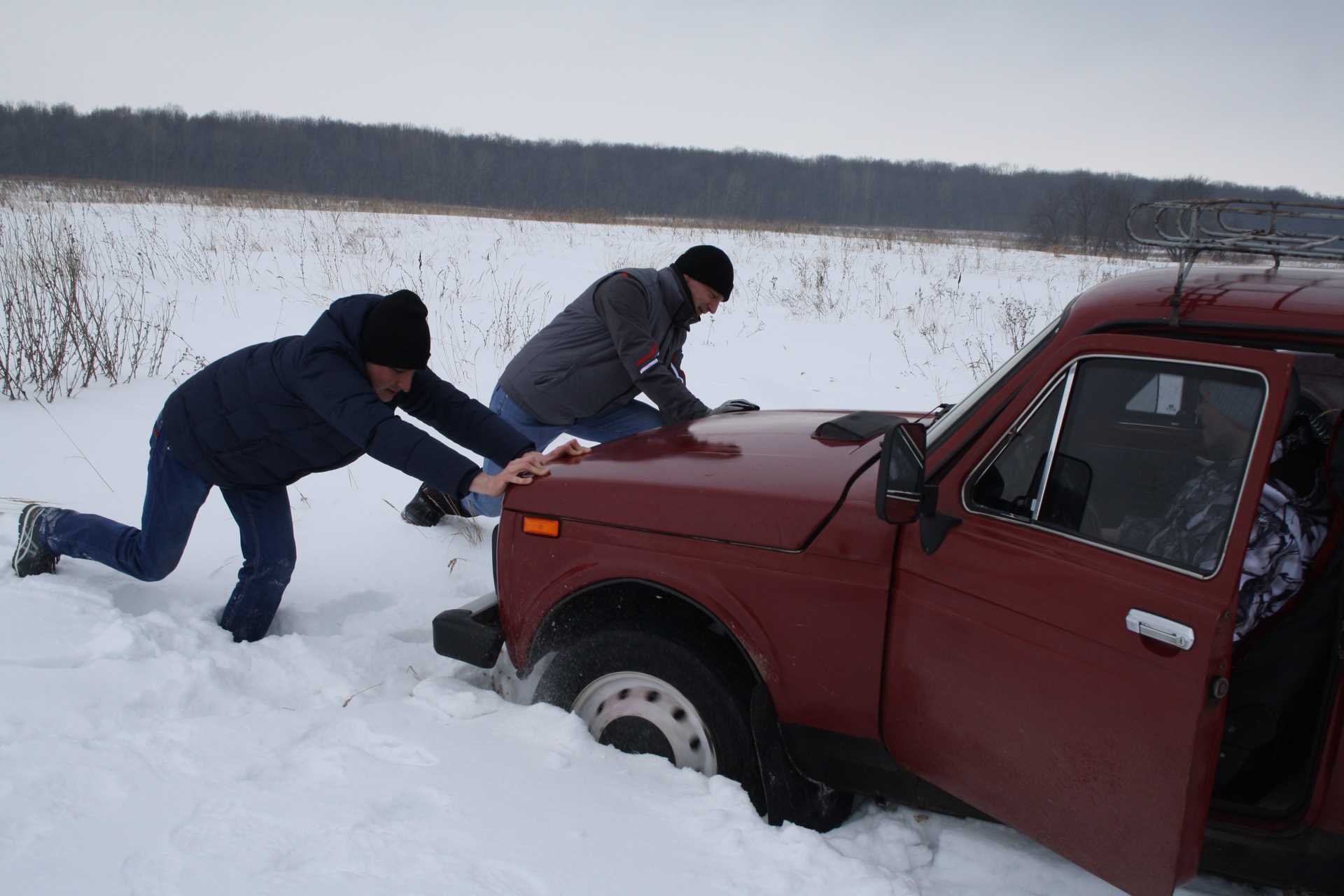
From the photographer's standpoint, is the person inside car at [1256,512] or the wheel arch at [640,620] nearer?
the person inside car at [1256,512]

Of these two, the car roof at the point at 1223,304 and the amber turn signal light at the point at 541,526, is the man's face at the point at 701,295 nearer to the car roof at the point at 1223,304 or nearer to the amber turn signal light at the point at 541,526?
the amber turn signal light at the point at 541,526

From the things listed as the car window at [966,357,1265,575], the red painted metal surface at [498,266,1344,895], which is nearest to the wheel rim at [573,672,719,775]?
the red painted metal surface at [498,266,1344,895]

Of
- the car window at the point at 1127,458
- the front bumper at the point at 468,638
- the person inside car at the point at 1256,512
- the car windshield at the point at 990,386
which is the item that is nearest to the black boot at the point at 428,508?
the front bumper at the point at 468,638

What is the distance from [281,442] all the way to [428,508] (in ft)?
5.66

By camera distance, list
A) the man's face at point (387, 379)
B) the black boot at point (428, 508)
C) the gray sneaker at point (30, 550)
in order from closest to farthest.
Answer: the man's face at point (387, 379)
the gray sneaker at point (30, 550)
the black boot at point (428, 508)

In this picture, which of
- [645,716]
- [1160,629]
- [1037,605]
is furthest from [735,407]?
[1160,629]

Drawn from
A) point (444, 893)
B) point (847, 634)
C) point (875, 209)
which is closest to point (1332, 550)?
point (847, 634)

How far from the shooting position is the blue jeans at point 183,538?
3.46m

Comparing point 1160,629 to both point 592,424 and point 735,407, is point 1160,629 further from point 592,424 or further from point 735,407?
point 592,424

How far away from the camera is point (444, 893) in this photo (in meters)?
1.96

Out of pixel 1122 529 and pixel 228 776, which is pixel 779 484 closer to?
pixel 1122 529

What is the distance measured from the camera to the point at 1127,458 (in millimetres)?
2025

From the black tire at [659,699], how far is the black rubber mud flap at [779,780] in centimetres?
8

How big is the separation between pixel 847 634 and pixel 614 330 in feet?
7.48
